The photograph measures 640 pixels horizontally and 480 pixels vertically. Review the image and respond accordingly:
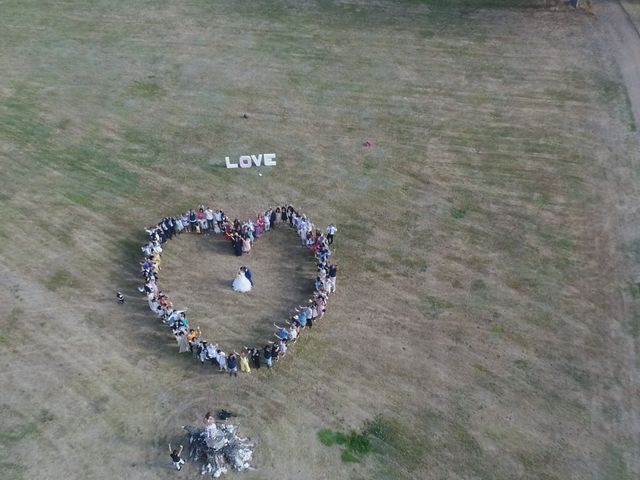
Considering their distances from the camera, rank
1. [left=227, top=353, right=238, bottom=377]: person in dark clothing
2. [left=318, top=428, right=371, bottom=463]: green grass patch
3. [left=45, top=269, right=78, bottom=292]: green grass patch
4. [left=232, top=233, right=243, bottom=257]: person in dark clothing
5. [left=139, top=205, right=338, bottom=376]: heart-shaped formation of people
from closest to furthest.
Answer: [left=318, top=428, right=371, bottom=463]: green grass patch, [left=227, top=353, right=238, bottom=377]: person in dark clothing, [left=139, top=205, right=338, bottom=376]: heart-shaped formation of people, [left=45, top=269, right=78, bottom=292]: green grass patch, [left=232, top=233, right=243, bottom=257]: person in dark clothing

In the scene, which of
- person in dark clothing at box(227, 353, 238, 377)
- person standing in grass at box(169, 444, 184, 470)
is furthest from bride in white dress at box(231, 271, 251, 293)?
person standing in grass at box(169, 444, 184, 470)

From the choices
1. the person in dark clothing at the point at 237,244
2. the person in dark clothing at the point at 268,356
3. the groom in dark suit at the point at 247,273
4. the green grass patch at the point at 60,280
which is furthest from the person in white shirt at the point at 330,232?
the green grass patch at the point at 60,280

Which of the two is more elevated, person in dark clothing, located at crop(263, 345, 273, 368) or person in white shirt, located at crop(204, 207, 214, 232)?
person in white shirt, located at crop(204, 207, 214, 232)

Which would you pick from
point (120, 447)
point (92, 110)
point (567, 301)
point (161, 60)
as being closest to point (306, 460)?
point (120, 447)

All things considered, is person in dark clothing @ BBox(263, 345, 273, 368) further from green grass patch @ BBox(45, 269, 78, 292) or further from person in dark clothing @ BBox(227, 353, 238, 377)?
green grass patch @ BBox(45, 269, 78, 292)

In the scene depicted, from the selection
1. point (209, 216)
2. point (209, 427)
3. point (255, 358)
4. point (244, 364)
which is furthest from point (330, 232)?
point (209, 427)
